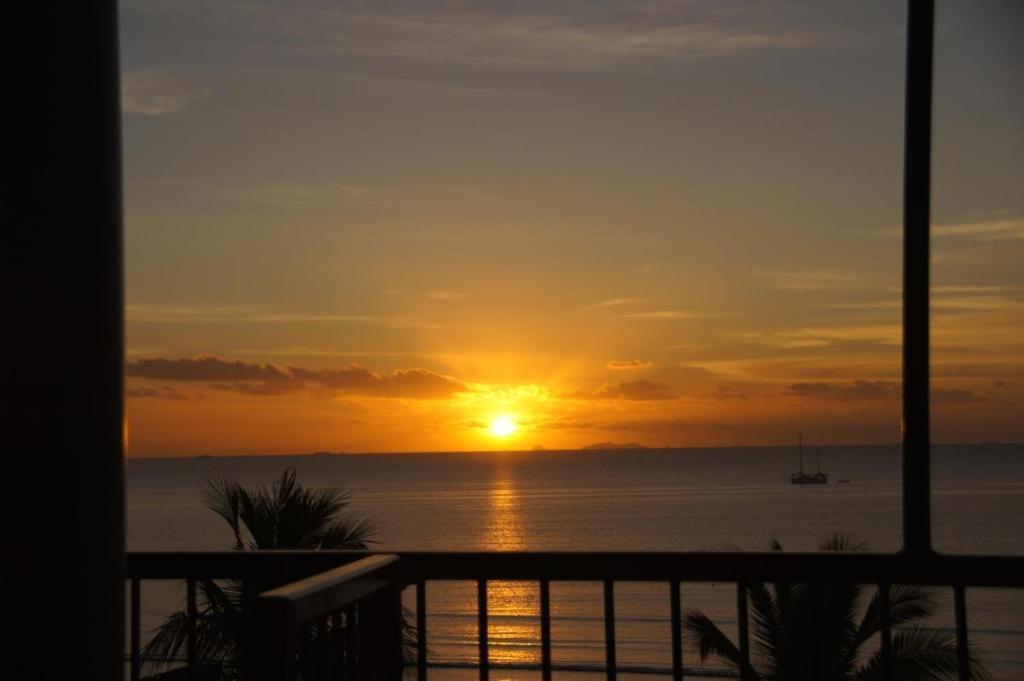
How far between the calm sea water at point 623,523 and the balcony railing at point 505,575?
25.1 inches

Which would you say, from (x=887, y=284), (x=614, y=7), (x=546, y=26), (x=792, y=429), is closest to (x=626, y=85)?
(x=546, y=26)

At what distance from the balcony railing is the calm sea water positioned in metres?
0.64

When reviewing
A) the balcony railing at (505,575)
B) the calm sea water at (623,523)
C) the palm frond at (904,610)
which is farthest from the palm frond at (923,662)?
the balcony railing at (505,575)

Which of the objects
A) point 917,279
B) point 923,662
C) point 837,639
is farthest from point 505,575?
point 923,662

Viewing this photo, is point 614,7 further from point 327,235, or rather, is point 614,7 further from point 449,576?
point 327,235

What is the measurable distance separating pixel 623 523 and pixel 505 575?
57285 mm

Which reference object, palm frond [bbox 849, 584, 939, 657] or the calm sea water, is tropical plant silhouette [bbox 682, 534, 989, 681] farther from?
the calm sea water

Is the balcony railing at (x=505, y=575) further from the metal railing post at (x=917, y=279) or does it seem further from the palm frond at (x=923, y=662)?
the palm frond at (x=923, y=662)

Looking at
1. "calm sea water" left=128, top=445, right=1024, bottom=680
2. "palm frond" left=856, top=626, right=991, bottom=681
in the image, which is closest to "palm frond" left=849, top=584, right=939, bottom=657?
"palm frond" left=856, top=626, right=991, bottom=681

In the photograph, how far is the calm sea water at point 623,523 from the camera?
110ft

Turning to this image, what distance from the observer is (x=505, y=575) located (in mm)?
2807

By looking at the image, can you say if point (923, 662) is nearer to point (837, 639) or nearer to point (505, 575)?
point (837, 639)

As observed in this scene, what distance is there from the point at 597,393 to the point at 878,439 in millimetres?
18413

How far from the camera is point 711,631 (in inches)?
422
